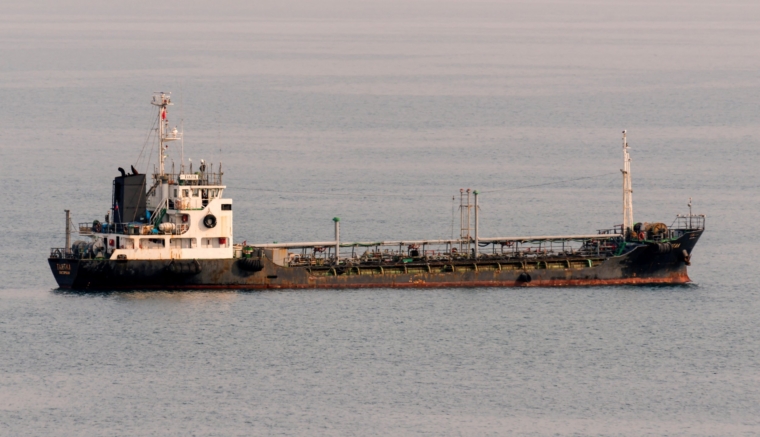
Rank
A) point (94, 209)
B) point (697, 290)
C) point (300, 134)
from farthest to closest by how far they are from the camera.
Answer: point (300, 134) → point (94, 209) → point (697, 290)

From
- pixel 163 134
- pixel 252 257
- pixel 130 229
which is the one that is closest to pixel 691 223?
pixel 252 257

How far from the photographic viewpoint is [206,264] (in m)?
85.7

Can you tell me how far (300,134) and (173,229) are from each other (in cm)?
8031

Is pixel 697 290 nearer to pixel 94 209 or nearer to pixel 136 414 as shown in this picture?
pixel 136 414

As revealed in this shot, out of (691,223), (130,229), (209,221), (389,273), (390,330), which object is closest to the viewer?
(390,330)

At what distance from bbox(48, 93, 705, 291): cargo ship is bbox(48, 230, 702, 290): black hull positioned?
0.17 ft

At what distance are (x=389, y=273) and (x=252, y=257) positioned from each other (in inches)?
304

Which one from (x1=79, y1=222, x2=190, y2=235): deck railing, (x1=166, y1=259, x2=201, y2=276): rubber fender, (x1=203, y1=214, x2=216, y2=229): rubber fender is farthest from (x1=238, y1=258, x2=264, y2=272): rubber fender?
(x1=79, y1=222, x2=190, y2=235): deck railing

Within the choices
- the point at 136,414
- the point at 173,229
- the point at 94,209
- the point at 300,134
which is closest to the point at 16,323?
the point at 173,229

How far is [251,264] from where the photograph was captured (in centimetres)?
8594

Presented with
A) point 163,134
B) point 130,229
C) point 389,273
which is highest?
point 163,134

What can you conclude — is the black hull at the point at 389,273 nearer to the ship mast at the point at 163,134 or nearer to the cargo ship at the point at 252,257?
the cargo ship at the point at 252,257

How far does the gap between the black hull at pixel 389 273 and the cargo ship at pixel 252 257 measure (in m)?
0.05

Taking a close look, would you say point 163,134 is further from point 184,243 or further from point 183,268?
point 183,268
